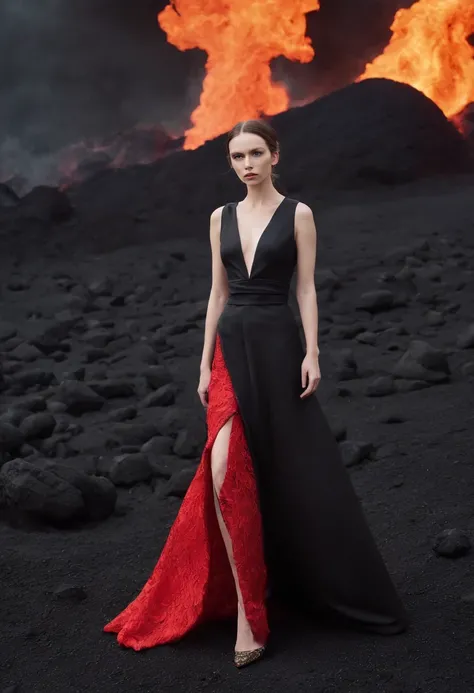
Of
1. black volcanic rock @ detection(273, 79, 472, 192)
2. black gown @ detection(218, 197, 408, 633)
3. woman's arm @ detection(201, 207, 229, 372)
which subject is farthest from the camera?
black volcanic rock @ detection(273, 79, 472, 192)

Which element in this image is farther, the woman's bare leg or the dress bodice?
the dress bodice

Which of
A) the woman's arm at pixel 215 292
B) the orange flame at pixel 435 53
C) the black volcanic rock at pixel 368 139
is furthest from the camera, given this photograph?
the orange flame at pixel 435 53

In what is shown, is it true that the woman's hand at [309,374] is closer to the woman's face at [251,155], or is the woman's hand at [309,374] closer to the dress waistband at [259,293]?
the dress waistband at [259,293]

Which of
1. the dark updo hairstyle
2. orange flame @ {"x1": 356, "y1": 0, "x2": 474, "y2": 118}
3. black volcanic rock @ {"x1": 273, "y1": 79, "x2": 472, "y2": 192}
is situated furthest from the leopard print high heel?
orange flame @ {"x1": 356, "y1": 0, "x2": 474, "y2": 118}

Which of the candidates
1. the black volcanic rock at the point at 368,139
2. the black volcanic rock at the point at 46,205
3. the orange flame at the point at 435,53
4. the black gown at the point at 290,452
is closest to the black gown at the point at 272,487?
the black gown at the point at 290,452

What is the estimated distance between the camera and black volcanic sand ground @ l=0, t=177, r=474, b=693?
10.5 feet

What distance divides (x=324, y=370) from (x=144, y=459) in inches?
97.9

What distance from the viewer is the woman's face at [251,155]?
10.7 feet

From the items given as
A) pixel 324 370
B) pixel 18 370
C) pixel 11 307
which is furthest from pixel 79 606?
pixel 11 307

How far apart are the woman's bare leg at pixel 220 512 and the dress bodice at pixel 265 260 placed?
0.50 meters

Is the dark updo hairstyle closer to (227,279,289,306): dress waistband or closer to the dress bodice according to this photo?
the dress bodice

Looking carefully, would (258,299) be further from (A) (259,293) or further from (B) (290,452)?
(B) (290,452)

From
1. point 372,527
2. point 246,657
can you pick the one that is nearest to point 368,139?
point 372,527

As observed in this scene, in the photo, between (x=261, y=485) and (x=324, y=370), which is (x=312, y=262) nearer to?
(x=261, y=485)
